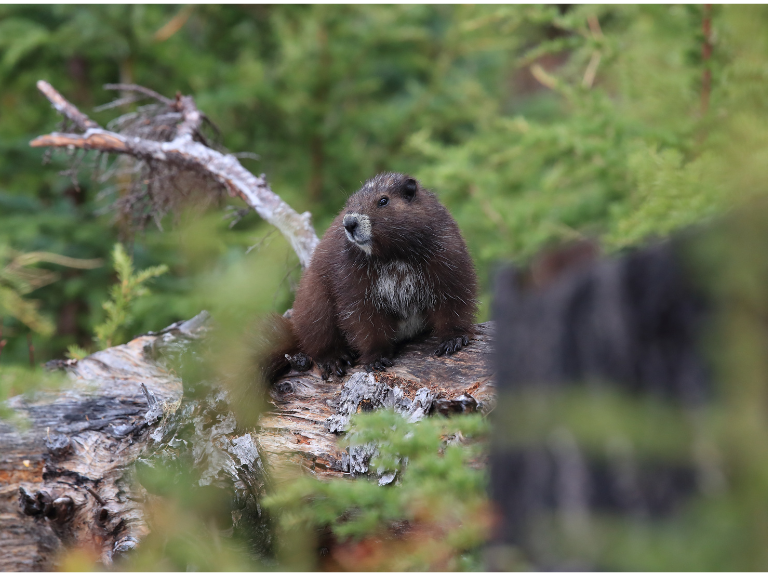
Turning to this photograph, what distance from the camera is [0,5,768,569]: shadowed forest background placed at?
18.7 feet

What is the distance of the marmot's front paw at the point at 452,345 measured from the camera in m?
3.87

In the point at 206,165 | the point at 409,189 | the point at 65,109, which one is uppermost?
the point at 65,109

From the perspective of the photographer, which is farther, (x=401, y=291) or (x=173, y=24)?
(x=173, y=24)

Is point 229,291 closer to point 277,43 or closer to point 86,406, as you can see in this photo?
point 86,406

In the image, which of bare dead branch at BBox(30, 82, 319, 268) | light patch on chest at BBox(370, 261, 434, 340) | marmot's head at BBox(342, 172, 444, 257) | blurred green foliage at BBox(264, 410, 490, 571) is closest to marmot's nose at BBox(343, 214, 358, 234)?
marmot's head at BBox(342, 172, 444, 257)

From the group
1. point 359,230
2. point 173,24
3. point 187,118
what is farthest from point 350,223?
point 173,24

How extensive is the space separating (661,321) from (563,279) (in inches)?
9.2

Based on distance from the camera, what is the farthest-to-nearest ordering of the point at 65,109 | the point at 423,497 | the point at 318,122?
1. the point at 318,122
2. the point at 65,109
3. the point at 423,497

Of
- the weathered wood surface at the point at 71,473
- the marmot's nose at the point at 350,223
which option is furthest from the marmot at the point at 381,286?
the weathered wood surface at the point at 71,473

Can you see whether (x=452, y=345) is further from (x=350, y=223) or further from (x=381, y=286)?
(x=350, y=223)

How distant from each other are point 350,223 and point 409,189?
58 cm

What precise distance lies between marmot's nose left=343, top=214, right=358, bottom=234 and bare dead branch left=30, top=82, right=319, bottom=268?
1.17 meters

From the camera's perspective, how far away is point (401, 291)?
426 centimetres

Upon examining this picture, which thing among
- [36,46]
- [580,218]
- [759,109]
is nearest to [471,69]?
[580,218]
